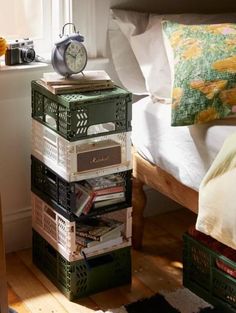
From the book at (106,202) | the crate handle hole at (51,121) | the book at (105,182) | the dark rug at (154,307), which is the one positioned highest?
the crate handle hole at (51,121)

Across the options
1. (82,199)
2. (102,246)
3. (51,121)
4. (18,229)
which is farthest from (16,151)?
(102,246)

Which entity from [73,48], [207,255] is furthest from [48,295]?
[73,48]

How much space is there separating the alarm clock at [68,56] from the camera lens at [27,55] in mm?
240

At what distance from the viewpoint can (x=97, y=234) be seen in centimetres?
249

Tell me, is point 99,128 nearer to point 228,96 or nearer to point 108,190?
point 108,190

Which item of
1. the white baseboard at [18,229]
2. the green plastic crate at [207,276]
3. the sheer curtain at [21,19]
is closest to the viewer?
the green plastic crate at [207,276]

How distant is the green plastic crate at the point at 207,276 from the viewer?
7.75ft

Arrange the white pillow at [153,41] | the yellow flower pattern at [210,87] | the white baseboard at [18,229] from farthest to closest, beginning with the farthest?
the white baseboard at [18,229] → the white pillow at [153,41] → the yellow flower pattern at [210,87]

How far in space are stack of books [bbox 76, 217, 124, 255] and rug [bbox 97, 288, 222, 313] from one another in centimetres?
23

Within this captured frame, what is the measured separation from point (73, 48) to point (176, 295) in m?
0.96

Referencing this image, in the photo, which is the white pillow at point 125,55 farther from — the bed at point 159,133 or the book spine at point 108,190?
the book spine at point 108,190

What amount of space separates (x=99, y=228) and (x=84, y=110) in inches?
18.0

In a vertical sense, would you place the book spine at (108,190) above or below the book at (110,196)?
above

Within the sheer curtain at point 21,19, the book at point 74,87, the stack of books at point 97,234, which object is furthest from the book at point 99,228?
the sheer curtain at point 21,19
